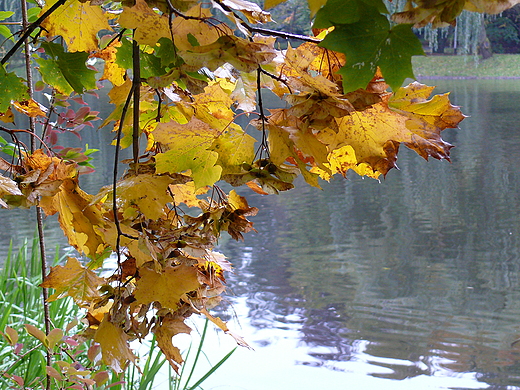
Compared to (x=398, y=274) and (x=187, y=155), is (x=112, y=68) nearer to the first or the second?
(x=187, y=155)

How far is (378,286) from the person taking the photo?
9.04 ft

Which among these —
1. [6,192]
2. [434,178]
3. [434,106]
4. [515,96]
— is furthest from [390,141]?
[515,96]

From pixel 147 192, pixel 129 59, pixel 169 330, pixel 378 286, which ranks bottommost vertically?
pixel 378 286

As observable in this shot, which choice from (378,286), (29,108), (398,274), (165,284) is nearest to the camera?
(165,284)

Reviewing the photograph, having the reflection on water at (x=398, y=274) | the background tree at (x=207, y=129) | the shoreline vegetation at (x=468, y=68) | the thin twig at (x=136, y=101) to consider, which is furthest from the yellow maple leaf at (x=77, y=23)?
the shoreline vegetation at (x=468, y=68)

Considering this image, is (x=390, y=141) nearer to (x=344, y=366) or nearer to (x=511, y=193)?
(x=344, y=366)

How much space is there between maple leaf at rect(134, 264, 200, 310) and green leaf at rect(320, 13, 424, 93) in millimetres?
172

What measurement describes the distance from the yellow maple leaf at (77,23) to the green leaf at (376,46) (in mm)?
260

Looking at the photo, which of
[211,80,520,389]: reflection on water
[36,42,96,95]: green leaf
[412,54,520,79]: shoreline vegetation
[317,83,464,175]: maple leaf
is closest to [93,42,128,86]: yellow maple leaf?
[36,42,96,95]: green leaf

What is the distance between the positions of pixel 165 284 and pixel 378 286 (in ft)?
8.20

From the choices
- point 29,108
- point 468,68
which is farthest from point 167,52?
point 468,68

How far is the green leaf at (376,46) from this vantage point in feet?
0.84

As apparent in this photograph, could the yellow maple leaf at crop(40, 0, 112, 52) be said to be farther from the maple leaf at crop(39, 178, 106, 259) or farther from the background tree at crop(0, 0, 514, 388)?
the maple leaf at crop(39, 178, 106, 259)

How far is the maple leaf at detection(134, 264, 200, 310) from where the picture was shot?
1.21 feet
